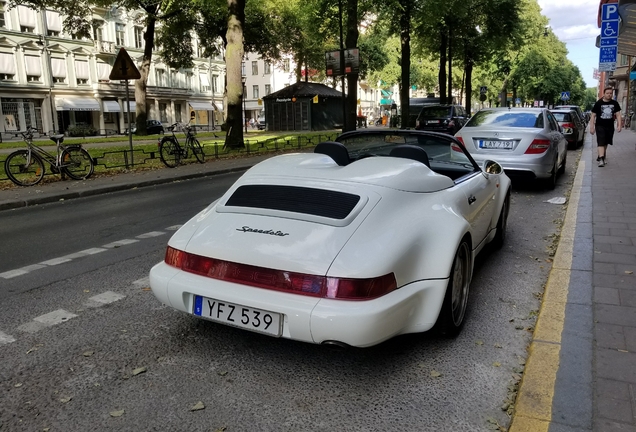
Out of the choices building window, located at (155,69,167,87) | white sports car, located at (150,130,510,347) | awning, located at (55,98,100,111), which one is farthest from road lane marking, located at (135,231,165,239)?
building window, located at (155,69,167,87)

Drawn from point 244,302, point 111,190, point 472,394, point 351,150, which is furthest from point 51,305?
point 111,190

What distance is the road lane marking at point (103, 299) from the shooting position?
442 cm

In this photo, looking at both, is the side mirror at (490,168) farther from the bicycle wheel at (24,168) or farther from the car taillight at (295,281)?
the bicycle wheel at (24,168)

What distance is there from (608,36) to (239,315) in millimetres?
19652

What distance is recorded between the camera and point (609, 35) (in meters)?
18.2

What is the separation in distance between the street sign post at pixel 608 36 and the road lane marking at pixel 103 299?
1814 centimetres

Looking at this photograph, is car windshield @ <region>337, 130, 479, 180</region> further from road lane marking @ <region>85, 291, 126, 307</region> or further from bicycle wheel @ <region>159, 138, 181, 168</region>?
bicycle wheel @ <region>159, 138, 181, 168</region>

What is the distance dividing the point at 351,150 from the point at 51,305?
9.73 ft

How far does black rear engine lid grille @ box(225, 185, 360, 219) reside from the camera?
3172 millimetres

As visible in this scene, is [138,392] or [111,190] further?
[111,190]

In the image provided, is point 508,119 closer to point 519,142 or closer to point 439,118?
point 519,142

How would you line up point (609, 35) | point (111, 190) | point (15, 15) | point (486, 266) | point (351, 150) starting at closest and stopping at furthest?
1. point (351, 150)
2. point (486, 266)
3. point (111, 190)
4. point (609, 35)
5. point (15, 15)

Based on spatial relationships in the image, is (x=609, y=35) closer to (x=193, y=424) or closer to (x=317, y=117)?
(x=193, y=424)

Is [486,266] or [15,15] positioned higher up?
[15,15]
